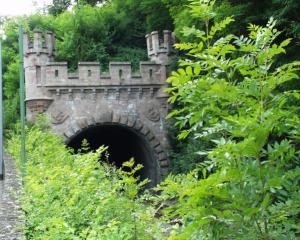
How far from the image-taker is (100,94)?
18.2 meters

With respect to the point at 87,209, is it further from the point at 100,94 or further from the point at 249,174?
the point at 100,94

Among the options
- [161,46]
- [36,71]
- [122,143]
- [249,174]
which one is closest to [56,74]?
[36,71]

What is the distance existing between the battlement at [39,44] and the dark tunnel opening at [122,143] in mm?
3238

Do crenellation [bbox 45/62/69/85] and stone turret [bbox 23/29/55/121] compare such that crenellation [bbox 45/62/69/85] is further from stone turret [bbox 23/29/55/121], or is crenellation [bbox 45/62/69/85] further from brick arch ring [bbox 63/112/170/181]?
brick arch ring [bbox 63/112/170/181]

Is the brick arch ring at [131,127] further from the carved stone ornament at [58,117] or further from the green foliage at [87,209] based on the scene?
the green foliage at [87,209]

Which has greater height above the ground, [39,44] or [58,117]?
[39,44]

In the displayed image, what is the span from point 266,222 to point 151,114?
15.6 metres

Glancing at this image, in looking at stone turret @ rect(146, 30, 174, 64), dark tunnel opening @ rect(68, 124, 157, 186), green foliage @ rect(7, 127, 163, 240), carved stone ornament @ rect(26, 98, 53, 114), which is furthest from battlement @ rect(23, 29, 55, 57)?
green foliage @ rect(7, 127, 163, 240)

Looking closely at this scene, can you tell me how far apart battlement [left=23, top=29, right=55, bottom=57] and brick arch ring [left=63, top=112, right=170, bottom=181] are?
2.83 m

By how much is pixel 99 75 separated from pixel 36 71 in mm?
2220

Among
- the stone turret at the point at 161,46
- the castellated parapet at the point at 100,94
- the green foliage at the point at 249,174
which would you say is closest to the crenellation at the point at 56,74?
the castellated parapet at the point at 100,94

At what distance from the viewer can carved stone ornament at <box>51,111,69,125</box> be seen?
18.0m

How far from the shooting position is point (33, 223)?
5293mm

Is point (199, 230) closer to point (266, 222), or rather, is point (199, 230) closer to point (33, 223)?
point (266, 222)
